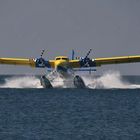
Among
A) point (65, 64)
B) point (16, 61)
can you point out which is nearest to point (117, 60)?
point (65, 64)

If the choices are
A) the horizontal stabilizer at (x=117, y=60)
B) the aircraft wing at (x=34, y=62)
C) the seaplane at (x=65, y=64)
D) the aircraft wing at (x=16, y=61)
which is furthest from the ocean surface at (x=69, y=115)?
the aircraft wing at (x=16, y=61)

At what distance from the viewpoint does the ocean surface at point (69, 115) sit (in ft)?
158

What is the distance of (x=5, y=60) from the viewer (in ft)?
312

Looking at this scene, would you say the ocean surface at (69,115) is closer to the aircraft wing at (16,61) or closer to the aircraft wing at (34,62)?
the aircraft wing at (34,62)

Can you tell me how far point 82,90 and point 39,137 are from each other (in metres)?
40.5

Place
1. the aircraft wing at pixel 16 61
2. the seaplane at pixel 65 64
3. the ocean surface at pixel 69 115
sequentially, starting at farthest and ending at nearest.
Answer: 1. the aircraft wing at pixel 16 61
2. the seaplane at pixel 65 64
3. the ocean surface at pixel 69 115

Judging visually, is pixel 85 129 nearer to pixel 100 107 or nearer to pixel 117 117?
pixel 117 117

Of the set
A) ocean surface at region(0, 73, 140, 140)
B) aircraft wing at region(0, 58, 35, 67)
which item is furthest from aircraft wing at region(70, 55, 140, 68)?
ocean surface at region(0, 73, 140, 140)

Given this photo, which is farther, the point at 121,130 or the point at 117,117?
the point at 117,117

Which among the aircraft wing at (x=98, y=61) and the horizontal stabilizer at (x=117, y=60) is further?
the horizontal stabilizer at (x=117, y=60)

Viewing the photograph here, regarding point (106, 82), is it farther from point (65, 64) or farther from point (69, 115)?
point (69, 115)

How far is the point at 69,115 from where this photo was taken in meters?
57.9

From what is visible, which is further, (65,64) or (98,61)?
(98,61)

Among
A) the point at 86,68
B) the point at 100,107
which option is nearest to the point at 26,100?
the point at 100,107
